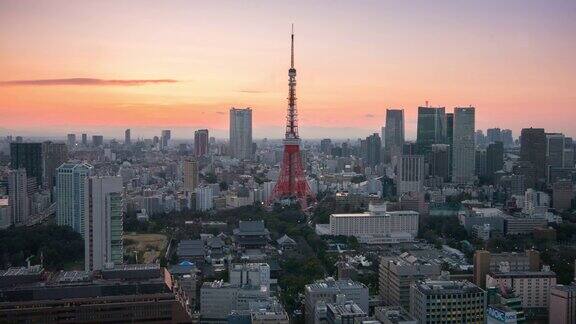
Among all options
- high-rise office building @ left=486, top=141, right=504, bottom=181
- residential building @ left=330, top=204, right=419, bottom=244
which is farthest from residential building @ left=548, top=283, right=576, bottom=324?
high-rise office building @ left=486, top=141, right=504, bottom=181

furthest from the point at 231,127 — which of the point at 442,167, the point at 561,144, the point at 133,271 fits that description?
the point at 133,271

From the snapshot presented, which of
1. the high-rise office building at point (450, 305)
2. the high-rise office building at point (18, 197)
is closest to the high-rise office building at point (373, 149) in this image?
the high-rise office building at point (18, 197)

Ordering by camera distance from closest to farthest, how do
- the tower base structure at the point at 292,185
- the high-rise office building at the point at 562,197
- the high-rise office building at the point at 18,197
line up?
the high-rise office building at the point at 18,197 → the tower base structure at the point at 292,185 → the high-rise office building at the point at 562,197

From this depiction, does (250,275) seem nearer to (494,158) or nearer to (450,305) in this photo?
(450,305)

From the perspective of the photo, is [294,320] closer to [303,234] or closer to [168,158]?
[303,234]

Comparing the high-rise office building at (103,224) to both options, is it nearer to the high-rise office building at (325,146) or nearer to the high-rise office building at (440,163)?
the high-rise office building at (440,163)

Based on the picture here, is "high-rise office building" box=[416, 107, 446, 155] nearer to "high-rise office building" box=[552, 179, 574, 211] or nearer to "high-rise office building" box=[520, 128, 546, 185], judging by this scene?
"high-rise office building" box=[520, 128, 546, 185]

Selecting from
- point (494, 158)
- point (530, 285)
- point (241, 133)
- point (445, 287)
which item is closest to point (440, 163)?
point (494, 158)

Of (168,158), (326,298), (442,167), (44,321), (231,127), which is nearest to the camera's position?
(44,321)
